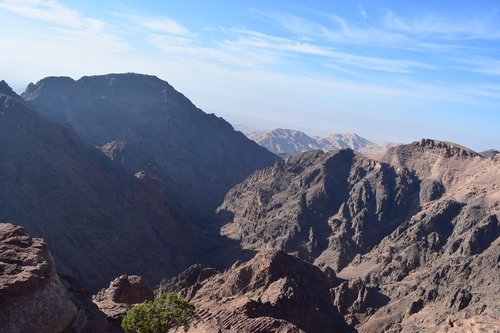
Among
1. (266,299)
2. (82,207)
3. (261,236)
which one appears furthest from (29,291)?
(261,236)

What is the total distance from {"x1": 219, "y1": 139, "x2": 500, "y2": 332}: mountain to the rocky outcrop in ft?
240

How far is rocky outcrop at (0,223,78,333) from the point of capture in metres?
32.2

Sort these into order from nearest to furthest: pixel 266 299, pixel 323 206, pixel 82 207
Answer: pixel 266 299 < pixel 82 207 < pixel 323 206

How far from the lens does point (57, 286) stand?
37156 millimetres

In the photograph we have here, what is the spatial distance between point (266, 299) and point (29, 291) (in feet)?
128

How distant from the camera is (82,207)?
124188 millimetres

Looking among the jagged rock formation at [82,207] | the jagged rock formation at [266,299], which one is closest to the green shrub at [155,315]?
the jagged rock formation at [266,299]

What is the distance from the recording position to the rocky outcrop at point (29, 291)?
32.2m

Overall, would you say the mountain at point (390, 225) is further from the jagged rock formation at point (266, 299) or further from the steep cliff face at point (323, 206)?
Result: the jagged rock formation at point (266, 299)

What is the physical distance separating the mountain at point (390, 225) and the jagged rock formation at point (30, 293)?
2854 inches

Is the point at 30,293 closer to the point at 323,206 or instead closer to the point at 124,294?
the point at 124,294

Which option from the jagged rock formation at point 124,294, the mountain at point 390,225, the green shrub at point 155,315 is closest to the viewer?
the green shrub at point 155,315

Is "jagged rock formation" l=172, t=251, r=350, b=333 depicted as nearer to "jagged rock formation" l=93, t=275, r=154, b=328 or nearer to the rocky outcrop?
"jagged rock formation" l=93, t=275, r=154, b=328

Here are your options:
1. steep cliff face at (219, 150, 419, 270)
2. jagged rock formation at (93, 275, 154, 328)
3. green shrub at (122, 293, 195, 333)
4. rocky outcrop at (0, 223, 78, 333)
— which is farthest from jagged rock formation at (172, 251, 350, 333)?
steep cliff face at (219, 150, 419, 270)
